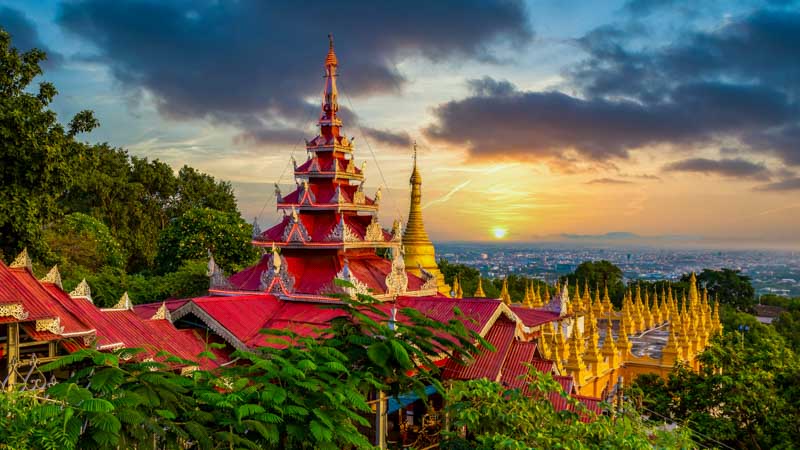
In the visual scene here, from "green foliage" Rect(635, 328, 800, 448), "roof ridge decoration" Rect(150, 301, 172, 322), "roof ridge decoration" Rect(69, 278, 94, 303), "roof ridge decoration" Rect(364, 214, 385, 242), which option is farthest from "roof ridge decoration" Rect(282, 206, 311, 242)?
"green foliage" Rect(635, 328, 800, 448)

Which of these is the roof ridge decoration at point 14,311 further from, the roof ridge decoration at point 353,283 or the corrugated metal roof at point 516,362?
the corrugated metal roof at point 516,362

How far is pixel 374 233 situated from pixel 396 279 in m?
1.97

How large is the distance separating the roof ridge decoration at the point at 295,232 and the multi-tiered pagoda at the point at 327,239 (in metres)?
0.03

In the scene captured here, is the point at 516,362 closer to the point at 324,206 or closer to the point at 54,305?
the point at 324,206

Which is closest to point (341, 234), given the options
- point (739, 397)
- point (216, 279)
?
point (216, 279)

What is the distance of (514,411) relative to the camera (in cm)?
996

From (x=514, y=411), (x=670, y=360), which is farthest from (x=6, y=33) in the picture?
(x=670, y=360)

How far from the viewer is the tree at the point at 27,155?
16859 mm

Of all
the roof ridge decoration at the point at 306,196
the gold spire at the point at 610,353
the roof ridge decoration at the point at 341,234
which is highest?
the roof ridge decoration at the point at 306,196

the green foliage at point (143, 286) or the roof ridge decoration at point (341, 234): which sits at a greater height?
the roof ridge decoration at point (341, 234)

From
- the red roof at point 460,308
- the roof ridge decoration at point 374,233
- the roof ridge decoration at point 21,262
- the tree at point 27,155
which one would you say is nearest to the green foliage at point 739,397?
the red roof at point 460,308

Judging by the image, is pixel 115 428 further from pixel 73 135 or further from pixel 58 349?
pixel 73 135

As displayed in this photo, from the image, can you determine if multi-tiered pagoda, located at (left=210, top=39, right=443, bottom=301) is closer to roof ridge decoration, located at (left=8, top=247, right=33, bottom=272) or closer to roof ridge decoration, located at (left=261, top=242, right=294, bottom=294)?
roof ridge decoration, located at (left=261, top=242, right=294, bottom=294)

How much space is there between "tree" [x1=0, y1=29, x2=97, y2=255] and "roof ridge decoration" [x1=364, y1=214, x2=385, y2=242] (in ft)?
28.9
